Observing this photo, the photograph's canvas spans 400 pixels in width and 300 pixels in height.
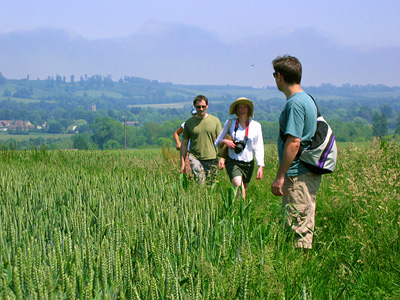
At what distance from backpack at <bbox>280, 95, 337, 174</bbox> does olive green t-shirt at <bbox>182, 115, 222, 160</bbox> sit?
9.16 feet

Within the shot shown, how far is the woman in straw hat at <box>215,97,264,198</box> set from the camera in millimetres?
5250

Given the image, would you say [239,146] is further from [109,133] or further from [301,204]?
[109,133]

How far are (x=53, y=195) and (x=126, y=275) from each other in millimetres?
2671

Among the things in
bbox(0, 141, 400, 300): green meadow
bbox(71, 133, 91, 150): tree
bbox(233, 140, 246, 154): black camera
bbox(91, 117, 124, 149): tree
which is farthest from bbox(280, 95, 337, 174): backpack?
bbox(91, 117, 124, 149): tree

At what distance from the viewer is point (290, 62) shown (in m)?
3.52

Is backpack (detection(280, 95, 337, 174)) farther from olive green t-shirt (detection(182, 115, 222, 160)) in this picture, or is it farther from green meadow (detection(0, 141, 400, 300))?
olive green t-shirt (detection(182, 115, 222, 160))

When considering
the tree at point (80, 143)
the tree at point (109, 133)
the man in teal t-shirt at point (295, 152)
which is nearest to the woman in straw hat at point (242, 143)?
the man in teal t-shirt at point (295, 152)

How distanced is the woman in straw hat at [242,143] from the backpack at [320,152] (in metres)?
1.69

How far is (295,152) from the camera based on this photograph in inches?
135

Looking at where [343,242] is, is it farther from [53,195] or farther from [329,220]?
[53,195]

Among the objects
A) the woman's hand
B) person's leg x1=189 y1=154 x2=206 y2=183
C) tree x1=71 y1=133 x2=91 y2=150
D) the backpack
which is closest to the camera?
the backpack

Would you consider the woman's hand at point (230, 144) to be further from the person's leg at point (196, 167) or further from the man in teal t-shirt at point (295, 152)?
the man in teal t-shirt at point (295, 152)

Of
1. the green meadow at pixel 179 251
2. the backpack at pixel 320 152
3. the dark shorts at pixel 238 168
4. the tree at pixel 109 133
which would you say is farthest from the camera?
the tree at pixel 109 133

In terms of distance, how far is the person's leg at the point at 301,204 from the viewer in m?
3.61
